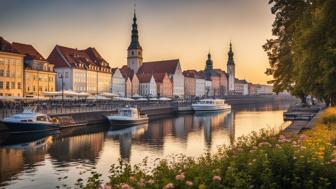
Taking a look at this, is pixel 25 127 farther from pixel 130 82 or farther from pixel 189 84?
pixel 189 84

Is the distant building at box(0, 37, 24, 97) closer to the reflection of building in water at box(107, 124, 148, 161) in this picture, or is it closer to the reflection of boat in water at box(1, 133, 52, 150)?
the reflection of boat in water at box(1, 133, 52, 150)

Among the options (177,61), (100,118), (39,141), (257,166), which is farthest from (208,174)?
(177,61)

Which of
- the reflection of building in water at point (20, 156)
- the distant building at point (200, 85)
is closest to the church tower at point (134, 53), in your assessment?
the distant building at point (200, 85)

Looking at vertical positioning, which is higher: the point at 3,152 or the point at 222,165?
the point at 222,165

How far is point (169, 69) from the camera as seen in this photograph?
15575cm

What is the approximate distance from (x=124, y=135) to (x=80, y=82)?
53038mm

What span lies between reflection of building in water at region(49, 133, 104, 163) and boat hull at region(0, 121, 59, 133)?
4.53 m

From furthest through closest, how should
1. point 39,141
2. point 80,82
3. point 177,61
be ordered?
point 177,61 < point 80,82 < point 39,141

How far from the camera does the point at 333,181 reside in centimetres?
846

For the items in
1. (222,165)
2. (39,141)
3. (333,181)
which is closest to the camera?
(333,181)

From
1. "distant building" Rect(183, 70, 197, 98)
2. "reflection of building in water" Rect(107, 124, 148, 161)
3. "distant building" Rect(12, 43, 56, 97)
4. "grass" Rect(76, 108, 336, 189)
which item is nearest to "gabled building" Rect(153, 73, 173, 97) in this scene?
"distant building" Rect(183, 70, 197, 98)

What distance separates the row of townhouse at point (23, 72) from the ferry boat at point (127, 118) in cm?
1481

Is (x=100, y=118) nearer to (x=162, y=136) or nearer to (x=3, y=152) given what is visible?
(x=162, y=136)

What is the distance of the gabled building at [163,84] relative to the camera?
138325 millimetres
